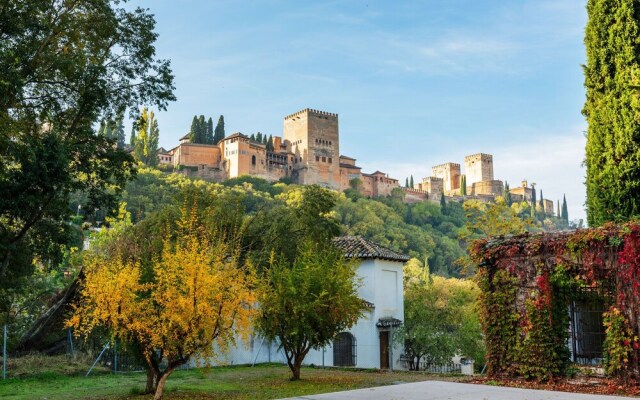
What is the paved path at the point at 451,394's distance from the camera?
9.82m

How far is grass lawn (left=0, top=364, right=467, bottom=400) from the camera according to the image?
1264 cm

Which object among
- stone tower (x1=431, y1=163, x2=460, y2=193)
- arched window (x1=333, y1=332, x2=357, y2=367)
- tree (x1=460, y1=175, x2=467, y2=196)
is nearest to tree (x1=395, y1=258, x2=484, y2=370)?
arched window (x1=333, y1=332, x2=357, y2=367)

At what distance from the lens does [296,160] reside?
113 metres

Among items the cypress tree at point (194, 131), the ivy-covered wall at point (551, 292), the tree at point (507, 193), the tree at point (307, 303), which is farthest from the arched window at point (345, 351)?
the tree at point (507, 193)

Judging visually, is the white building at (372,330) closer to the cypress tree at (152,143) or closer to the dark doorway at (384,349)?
the dark doorway at (384,349)

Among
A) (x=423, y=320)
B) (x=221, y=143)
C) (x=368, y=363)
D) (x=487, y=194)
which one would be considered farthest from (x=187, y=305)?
(x=487, y=194)

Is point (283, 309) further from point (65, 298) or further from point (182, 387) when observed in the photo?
point (65, 298)

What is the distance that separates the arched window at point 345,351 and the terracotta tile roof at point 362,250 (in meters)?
3.74

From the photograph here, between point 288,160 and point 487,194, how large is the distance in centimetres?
6094

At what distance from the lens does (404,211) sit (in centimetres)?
10956

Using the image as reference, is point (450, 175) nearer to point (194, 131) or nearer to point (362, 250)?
point (194, 131)

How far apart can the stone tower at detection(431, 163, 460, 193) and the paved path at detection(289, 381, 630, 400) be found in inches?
5807

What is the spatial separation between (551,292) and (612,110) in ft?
20.9

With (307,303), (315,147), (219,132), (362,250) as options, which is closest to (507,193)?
(315,147)
